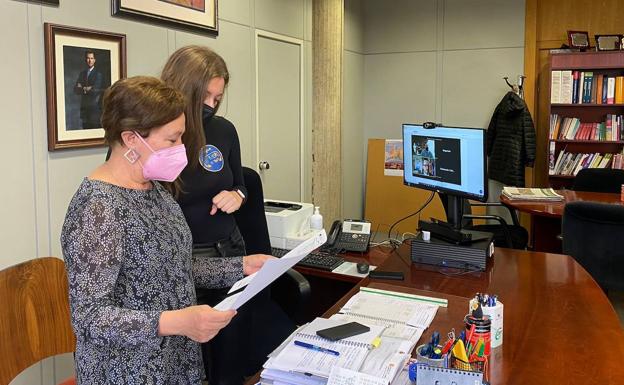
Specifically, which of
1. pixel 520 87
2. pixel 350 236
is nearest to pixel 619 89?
pixel 520 87

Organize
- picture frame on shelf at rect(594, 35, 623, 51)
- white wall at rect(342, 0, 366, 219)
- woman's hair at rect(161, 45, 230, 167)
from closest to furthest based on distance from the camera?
woman's hair at rect(161, 45, 230, 167)
picture frame on shelf at rect(594, 35, 623, 51)
white wall at rect(342, 0, 366, 219)

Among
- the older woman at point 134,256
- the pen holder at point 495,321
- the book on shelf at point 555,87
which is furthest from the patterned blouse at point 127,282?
the book on shelf at point 555,87

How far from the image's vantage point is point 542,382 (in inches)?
54.9

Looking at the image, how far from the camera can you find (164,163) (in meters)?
1.46

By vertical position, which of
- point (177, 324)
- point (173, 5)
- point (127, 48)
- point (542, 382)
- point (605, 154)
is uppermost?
point (173, 5)

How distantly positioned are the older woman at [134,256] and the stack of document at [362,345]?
0.64 ft

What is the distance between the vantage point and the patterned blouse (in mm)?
1296

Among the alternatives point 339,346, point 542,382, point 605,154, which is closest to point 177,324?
point 339,346

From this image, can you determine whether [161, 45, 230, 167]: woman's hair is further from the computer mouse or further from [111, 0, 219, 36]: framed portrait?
[111, 0, 219, 36]: framed portrait

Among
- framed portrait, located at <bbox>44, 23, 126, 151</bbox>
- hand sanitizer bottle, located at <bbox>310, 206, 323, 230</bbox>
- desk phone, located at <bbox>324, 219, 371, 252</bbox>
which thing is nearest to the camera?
framed portrait, located at <bbox>44, 23, 126, 151</bbox>

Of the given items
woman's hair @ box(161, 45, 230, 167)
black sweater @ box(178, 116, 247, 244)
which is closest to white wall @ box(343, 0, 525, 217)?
black sweater @ box(178, 116, 247, 244)

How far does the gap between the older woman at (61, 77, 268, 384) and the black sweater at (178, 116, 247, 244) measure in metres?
0.44

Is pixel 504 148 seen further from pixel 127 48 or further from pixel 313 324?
pixel 313 324

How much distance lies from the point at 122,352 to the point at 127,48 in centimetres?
215
